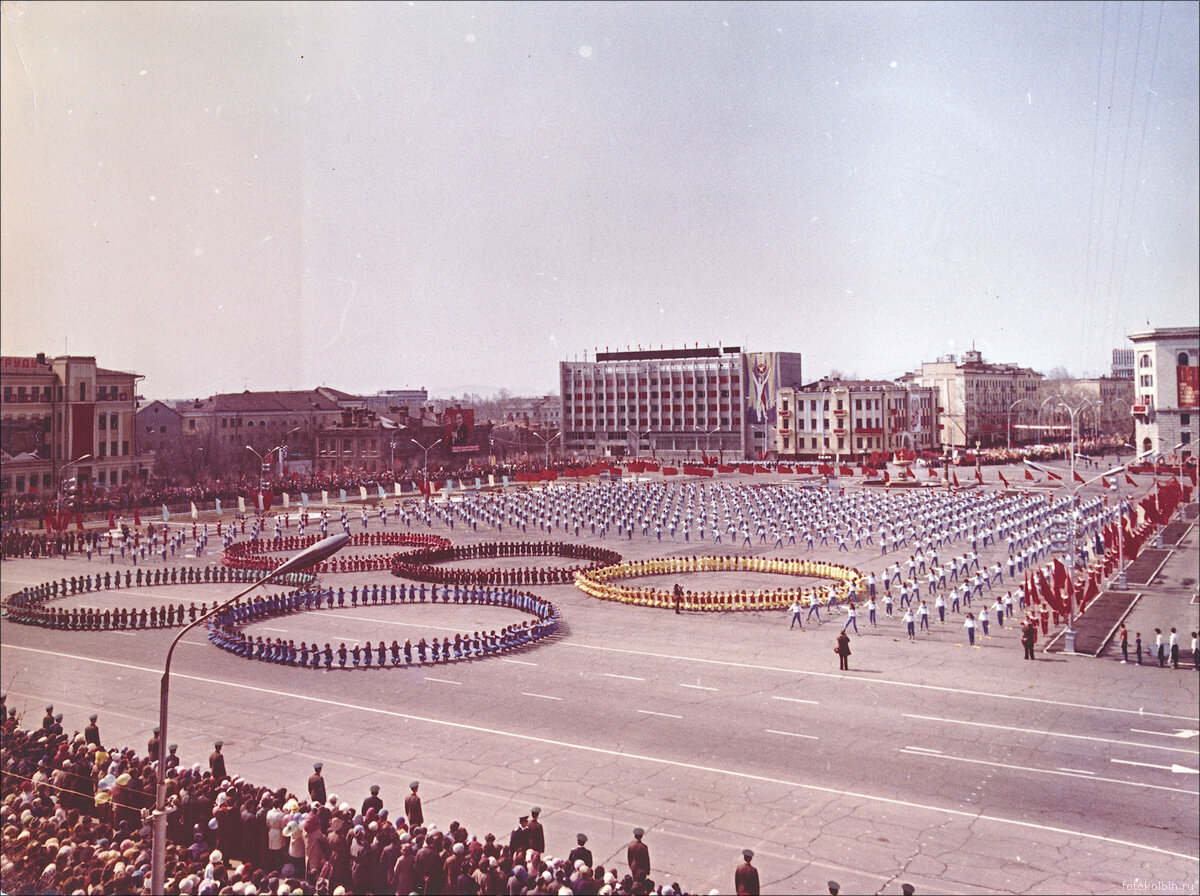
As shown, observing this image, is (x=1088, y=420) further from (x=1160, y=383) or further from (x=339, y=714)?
(x=339, y=714)

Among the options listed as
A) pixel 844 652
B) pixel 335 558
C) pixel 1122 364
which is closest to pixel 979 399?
pixel 1122 364

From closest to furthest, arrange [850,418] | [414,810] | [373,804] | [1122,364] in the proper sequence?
Answer: [373,804]
[414,810]
[850,418]
[1122,364]

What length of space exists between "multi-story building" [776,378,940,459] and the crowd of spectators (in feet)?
349

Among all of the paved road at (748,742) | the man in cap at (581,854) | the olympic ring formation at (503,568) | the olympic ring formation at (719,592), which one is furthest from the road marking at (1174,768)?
the olympic ring formation at (503,568)

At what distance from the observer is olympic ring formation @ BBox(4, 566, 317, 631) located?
3297cm

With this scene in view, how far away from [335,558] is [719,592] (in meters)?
22.8

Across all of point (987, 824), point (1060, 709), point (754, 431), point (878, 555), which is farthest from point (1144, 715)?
point (754, 431)

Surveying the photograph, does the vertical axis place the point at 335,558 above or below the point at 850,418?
below

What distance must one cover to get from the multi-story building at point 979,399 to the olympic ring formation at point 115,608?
10271 cm

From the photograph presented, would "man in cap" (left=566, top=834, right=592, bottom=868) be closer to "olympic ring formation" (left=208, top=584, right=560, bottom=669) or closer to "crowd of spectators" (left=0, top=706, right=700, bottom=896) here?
"crowd of spectators" (left=0, top=706, right=700, bottom=896)

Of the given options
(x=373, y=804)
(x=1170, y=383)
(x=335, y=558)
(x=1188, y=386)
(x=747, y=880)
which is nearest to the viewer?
(x=747, y=880)

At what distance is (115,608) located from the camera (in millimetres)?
35031

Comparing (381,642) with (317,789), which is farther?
(381,642)

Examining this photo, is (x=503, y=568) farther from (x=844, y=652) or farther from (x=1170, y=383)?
(x=1170, y=383)
